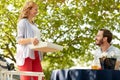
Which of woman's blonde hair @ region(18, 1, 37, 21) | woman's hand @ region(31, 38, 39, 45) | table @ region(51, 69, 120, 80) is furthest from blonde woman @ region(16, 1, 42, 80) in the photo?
table @ region(51, 69, 120, 80)

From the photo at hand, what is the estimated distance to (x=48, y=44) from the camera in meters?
4.06

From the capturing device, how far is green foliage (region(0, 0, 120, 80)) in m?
15.2

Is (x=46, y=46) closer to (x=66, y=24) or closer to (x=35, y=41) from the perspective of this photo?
(x=35, y=41)

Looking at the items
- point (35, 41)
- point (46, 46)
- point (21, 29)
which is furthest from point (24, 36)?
point (46, 46)

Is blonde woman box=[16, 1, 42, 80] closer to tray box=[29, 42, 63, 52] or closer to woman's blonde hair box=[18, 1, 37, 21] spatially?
woman's blonde hair box=[18, 1, 37, 21]

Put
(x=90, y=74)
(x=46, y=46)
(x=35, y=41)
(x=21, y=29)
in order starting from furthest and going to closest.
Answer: (x=21, y=29)
(x=35, y=41)
(x=46, y=46)
(x=90, y=74)

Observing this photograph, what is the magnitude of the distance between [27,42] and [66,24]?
12.5 m

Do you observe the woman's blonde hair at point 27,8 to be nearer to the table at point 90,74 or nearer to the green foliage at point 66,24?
the table at point 90,74

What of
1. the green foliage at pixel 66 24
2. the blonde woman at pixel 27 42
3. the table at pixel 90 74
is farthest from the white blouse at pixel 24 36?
the green foliage at pixel 66 24

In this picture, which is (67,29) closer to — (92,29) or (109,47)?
(92,29)

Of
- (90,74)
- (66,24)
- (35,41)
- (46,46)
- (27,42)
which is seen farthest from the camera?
(66,24)

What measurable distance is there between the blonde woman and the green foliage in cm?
1001

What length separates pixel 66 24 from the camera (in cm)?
1681

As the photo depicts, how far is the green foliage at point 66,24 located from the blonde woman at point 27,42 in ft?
32.9
